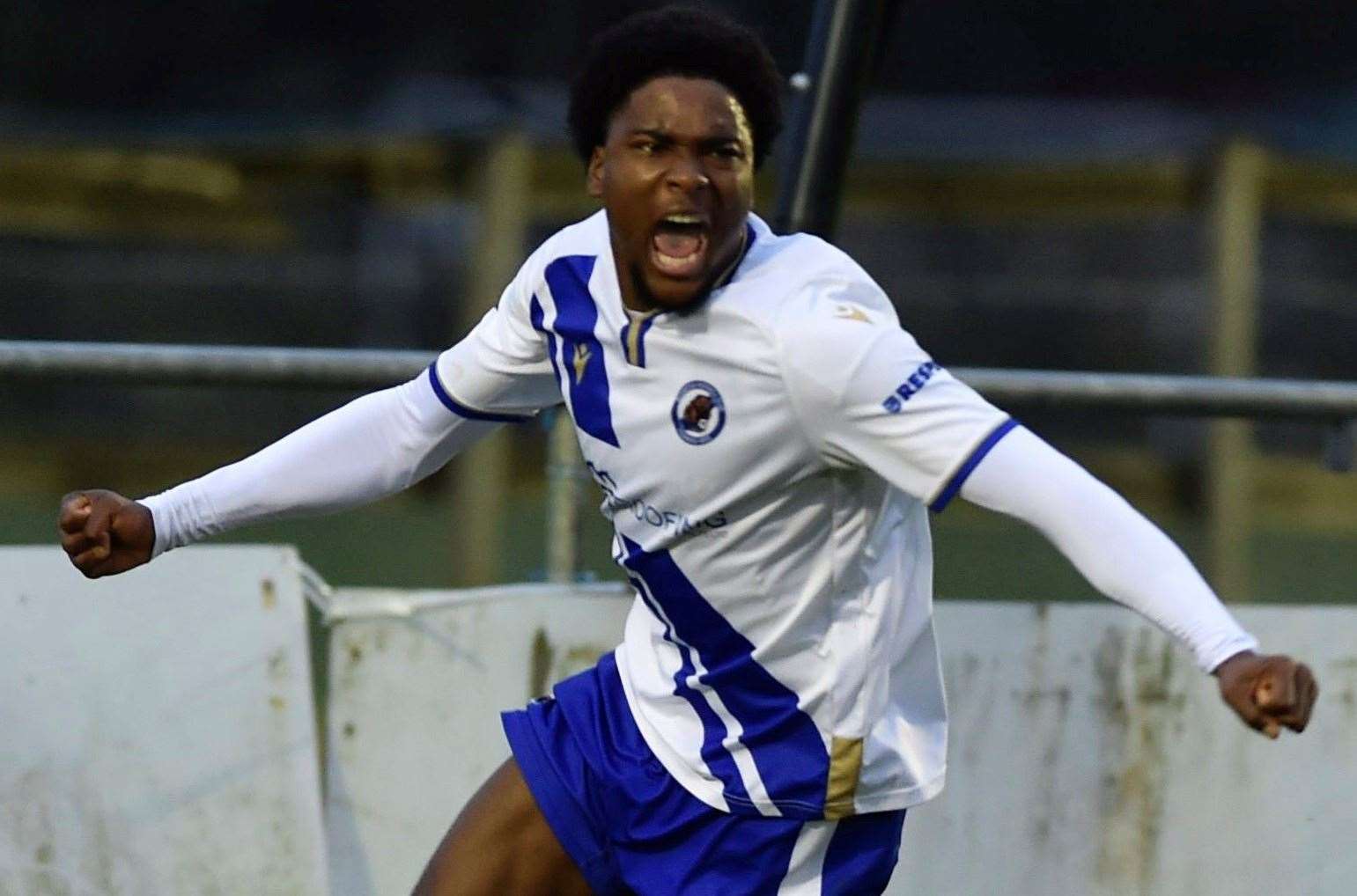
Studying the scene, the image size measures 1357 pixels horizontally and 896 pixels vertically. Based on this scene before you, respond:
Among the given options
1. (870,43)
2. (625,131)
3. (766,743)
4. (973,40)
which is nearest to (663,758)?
(766,743)

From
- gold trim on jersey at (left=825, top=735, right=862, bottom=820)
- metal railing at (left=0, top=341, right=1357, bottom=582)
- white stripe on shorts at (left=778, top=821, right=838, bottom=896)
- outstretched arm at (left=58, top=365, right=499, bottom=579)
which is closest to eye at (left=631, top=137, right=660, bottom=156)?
outstretched arm at (left=58, top=365, right=499, bottom=579)

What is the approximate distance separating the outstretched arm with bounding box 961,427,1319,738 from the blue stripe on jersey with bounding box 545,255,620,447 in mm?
622

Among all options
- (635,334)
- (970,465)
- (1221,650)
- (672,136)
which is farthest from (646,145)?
(1221,650)

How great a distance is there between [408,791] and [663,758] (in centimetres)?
123

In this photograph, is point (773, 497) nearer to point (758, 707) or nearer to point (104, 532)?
point (758, 707)

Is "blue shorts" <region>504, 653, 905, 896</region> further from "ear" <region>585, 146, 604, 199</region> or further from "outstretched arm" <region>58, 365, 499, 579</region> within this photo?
Result: "ear" <region>585, 146, 604, 199</region>

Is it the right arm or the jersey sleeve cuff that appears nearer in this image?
the jersey sleeve cuff

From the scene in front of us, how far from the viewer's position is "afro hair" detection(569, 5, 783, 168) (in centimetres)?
346

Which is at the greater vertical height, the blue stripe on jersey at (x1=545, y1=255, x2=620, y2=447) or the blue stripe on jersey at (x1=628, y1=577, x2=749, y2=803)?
the blue stripe on jersey at (x1=545, y1=255, x2=620, y2=447)

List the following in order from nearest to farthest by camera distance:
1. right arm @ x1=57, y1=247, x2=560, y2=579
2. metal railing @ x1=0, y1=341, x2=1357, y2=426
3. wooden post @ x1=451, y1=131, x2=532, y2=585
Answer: right arm @ x1=57, y1=247, x2=560, y2=579 < metal railing @ x1=0, y1=341, x2=1357, y2=426 < wooden post @ x1=451, y1=131, x2=532, y2=585

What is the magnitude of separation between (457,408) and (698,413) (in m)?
0.69

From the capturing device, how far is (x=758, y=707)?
3.58 meters

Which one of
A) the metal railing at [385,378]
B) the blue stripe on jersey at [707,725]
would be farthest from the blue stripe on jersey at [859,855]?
the metal railing at [385,378]

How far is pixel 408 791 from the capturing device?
4.77m
